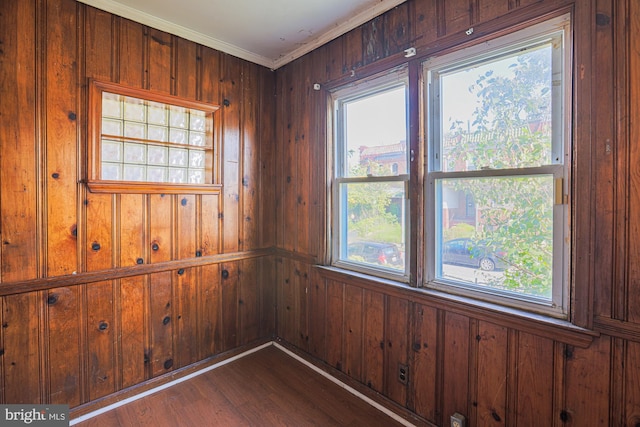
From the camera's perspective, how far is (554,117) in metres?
1.43

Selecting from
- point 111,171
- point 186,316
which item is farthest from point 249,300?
point 111,171

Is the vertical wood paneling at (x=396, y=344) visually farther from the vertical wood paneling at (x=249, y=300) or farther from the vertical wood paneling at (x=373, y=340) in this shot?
the vertical wood paneling at (x=249, y=300)

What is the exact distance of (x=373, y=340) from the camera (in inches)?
84.9

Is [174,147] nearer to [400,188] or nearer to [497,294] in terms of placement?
[400,188]

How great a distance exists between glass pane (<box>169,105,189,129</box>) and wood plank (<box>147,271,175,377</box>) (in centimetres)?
116

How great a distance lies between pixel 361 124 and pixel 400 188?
0.61 meters

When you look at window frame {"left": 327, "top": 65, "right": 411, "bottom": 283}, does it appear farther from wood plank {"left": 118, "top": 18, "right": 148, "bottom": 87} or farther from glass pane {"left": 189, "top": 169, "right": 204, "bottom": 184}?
wood plank {"left": 118, "top": 18, "right": 148, "bottom": 87}

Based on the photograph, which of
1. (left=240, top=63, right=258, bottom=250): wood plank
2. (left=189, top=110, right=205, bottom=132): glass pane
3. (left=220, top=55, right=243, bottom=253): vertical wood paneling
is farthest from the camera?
(left=240, top=63, right=258, bottom=250): wood plank

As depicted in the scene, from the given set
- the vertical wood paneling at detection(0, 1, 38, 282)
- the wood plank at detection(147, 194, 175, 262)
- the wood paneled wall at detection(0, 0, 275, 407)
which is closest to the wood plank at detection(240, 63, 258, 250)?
the wood paneled wall at detection(0, 0, 275, 407)

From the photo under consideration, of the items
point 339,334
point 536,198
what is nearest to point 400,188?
point 536,198

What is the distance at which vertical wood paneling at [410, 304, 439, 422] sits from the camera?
182 cm

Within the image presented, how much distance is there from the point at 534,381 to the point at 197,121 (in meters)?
2.77

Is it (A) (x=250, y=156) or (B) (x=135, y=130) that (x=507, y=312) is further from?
(B) (x=135, y=130)

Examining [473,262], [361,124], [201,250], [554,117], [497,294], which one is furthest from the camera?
[201,250]
